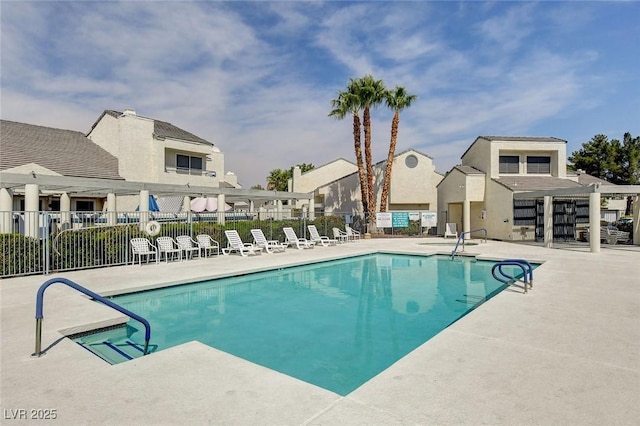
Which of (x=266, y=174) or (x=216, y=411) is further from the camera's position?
(x=266, y=174)

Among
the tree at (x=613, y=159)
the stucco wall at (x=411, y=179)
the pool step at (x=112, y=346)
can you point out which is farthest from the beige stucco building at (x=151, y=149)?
the tree at (x=613, y=159)

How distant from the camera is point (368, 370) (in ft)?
16.5

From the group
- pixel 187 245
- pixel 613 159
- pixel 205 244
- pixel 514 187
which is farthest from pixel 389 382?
pixel 613 159

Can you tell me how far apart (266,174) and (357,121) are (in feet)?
115

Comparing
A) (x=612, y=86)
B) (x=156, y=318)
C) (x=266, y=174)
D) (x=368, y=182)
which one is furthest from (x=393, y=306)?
(x=266, y=174)

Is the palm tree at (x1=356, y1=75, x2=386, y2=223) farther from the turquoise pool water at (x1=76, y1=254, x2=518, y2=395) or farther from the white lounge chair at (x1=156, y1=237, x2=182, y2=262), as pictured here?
the white lounge chair at (x1=156, y1=237, x2=182, y2=262)

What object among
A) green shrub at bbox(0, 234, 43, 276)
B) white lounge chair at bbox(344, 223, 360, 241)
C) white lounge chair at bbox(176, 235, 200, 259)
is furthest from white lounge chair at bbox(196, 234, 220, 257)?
white lounge chair at bbox(344, 223, 360, 241)

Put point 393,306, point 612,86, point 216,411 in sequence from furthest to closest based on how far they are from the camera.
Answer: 1. point 612,86
2. point 393,306
3. point 216,411

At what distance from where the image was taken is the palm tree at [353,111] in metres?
24.9

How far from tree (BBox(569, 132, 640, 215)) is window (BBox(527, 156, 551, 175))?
2059cm

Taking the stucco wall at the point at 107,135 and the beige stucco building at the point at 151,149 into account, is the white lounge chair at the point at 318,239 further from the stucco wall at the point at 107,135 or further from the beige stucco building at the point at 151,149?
the stucco wall at the point at 107,135

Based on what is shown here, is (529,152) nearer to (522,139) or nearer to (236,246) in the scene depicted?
(522,139)

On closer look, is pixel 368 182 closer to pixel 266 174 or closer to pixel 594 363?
pixel 594 363

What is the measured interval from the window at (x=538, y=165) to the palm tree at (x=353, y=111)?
11674 mm
